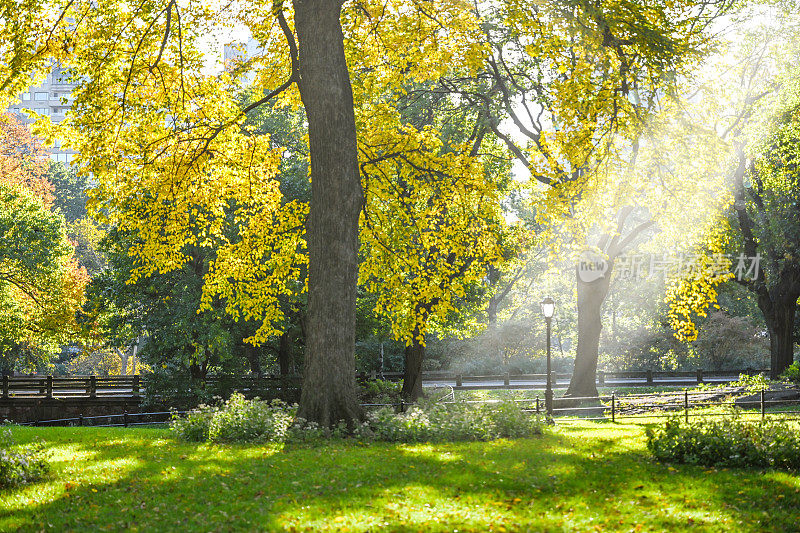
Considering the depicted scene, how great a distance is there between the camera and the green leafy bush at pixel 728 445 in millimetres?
10219

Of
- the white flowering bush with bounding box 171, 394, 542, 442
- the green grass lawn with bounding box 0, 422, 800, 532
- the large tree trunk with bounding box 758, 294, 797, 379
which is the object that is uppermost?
the large tree trunk with bounding box 758, 294, 797, 379

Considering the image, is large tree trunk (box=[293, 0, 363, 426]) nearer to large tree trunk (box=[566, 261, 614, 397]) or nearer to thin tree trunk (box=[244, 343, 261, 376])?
large tree trunk (box=[566, 261, 614, 397])

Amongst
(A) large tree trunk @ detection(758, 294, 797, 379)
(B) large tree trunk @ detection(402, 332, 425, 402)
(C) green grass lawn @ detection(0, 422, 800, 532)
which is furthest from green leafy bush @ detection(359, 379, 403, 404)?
(C) green grass lawn @ detection(0, 422, 800, 532)

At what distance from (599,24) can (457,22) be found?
5439mm

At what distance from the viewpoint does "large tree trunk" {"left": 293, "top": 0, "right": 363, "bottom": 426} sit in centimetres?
1352

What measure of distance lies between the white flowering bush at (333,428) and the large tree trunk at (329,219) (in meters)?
0.50

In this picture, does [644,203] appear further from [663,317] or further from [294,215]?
[663,317]

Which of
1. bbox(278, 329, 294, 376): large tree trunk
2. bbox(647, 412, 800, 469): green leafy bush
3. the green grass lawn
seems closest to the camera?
the green grass lawn

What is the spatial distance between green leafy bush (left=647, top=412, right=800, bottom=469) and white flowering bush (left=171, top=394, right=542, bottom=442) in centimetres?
348

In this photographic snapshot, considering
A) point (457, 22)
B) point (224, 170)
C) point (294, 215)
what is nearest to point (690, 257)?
point (457, 22)

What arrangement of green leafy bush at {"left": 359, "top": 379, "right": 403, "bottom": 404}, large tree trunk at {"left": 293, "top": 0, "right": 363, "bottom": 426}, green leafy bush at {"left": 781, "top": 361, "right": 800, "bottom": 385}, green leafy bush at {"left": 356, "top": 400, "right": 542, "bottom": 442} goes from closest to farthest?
green leafy bush at {"left": 356, "top": 400, "right": 542, "bottom": 442}
large tree trunk at {"left": 293, "top": 0, "right": 363, "bottom": 426}
green leafy bush at {"left": 781, "top": 361, "right": 800, "bottom": 385}
green leafy bush at {"left": 359, "top": 379, "right": 403, "bottom": 404}

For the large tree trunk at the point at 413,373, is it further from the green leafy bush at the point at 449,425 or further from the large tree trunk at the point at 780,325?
the large tree trunk at the point at 780,325

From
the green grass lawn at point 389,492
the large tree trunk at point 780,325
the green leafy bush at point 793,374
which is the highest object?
the large tree trunk at point 780,325

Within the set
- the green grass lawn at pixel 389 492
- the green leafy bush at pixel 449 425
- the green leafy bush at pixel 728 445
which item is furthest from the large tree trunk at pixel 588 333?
the green leafy bush at pixel 728 445
